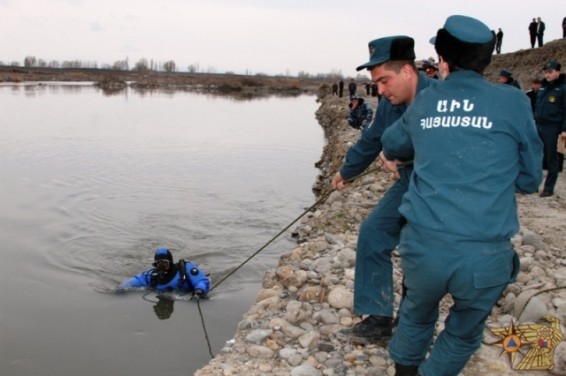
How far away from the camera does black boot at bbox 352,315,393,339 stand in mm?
4109

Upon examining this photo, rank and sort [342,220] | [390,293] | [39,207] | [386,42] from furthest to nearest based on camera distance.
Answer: [39,207] < [342,220] < [390,293] < [386,42]

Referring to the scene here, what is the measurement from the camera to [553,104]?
8227 mm

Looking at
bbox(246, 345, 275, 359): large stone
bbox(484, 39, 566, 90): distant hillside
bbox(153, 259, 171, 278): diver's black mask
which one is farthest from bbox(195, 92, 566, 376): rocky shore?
bbox(484, 39, 566, 90): distant hillside

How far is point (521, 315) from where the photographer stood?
437 cm

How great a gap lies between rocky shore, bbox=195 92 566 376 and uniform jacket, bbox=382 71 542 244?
1553mm

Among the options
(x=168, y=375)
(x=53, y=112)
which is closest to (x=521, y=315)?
(x=168, y=375)

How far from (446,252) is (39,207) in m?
11.6

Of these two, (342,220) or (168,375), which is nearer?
(168,375)

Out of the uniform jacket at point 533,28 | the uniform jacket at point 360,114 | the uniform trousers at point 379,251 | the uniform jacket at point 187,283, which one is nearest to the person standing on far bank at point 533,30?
the uniform jacket at point 533,28

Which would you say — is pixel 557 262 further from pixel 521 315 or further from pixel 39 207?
pixel 39 207

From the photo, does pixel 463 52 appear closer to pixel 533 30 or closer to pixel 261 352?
pixel 261 352

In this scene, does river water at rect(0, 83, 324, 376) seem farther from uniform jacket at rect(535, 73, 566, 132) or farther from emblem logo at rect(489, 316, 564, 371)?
uniform jacket at rect(535, 73, 566, 132)

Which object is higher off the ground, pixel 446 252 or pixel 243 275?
pixel 446 252

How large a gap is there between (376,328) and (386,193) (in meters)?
1.00
